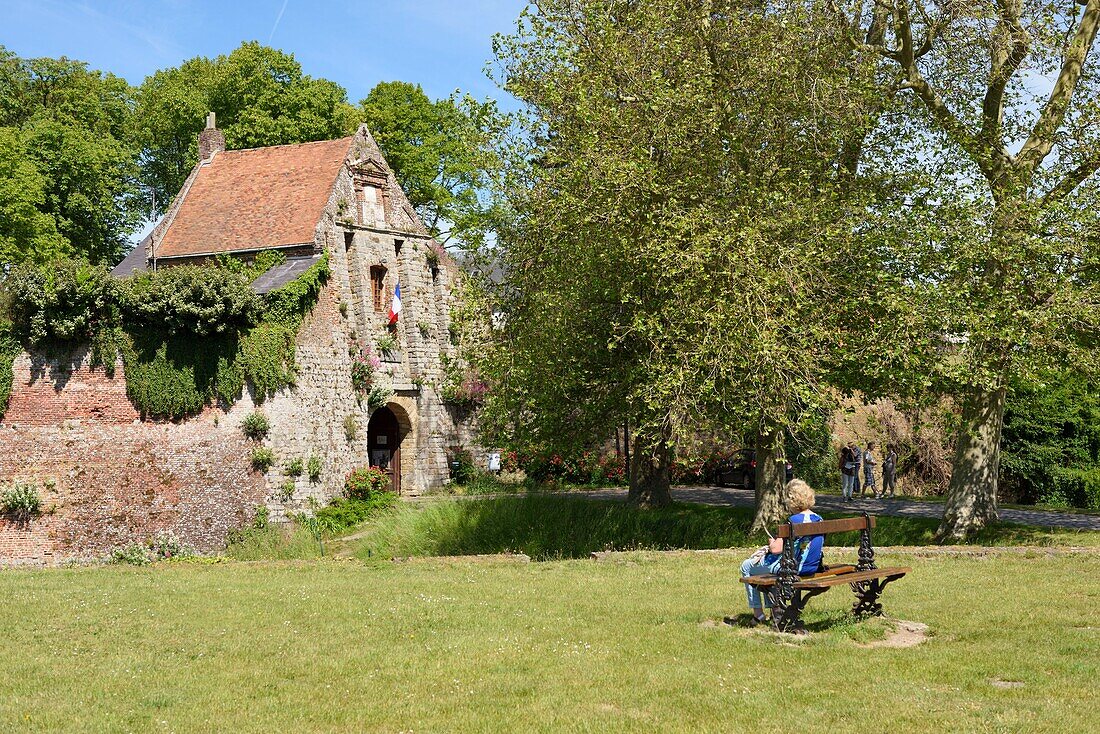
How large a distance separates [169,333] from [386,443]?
12630 millimetres

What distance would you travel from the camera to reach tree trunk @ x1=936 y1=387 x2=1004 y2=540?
61.8 feet

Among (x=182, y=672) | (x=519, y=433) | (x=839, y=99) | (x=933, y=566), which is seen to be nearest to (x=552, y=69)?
(x=839, y=99)

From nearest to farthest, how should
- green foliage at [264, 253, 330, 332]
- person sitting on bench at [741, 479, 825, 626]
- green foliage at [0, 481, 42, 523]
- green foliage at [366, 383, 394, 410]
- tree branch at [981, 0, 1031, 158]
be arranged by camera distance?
person sitting on bench at [741, 479, 825, 626], tree branch at [981, 0, 1031, 158], green foliage at [0, 481, 42, 523], green foliage at [264, 253, 330, 332], green foliage at [366, 383, 394, 410]

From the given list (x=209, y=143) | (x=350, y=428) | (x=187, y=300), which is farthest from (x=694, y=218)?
(x=209, y=143)

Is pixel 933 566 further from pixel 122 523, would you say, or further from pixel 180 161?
pixel 180 161

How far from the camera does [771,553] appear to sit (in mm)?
9594

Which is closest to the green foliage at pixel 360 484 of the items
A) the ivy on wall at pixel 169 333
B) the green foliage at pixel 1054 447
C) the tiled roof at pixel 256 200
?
the ivy on wall at pixel 169 333

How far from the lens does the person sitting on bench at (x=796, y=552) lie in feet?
31.1

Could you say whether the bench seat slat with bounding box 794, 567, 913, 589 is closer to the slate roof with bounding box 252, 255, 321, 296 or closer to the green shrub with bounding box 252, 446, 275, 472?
the green shrub with bounding box 252, 446, 275, 472

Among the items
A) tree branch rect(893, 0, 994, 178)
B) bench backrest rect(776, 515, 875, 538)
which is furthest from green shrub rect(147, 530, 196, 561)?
tree branch rect(893, 0, 994, 178)

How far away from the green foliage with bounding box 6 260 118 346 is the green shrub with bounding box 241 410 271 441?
3988mm

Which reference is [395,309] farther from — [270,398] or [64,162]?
[64,162]

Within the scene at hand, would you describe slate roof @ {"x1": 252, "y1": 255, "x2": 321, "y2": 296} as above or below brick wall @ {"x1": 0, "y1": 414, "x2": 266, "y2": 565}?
above

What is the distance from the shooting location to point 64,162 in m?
38.3
